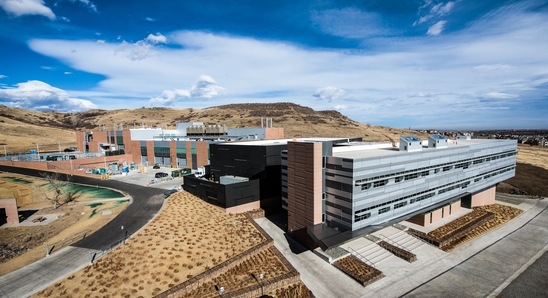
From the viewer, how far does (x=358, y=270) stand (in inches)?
1187

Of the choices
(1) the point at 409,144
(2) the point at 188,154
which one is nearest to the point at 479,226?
(1) the point at 409,144

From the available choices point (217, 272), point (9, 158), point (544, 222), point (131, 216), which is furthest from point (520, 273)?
point (9, 158)

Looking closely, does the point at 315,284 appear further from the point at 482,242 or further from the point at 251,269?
the point at 482,242

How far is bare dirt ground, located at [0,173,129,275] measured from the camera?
99.0 ft

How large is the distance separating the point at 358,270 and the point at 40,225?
46.0 metres

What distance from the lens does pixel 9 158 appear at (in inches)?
3317

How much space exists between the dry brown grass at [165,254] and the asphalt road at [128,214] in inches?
91.5

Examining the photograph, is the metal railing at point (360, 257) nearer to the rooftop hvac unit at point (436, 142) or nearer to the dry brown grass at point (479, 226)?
the dry brown grass at point (479, 226)

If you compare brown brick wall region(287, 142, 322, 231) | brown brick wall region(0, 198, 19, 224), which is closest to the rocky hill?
brown brick wall region(0, 198, 19, 224)

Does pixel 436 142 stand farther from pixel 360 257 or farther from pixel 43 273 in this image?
pixel 43 273

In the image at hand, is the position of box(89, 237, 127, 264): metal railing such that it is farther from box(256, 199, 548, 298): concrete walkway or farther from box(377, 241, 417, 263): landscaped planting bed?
box(377, 241, 417, 263): landscaped planting bed

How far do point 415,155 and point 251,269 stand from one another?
25612mm

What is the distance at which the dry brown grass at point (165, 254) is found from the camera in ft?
78.7

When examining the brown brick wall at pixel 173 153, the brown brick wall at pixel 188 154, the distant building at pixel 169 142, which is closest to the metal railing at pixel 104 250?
the distant building at pixel 169 142
